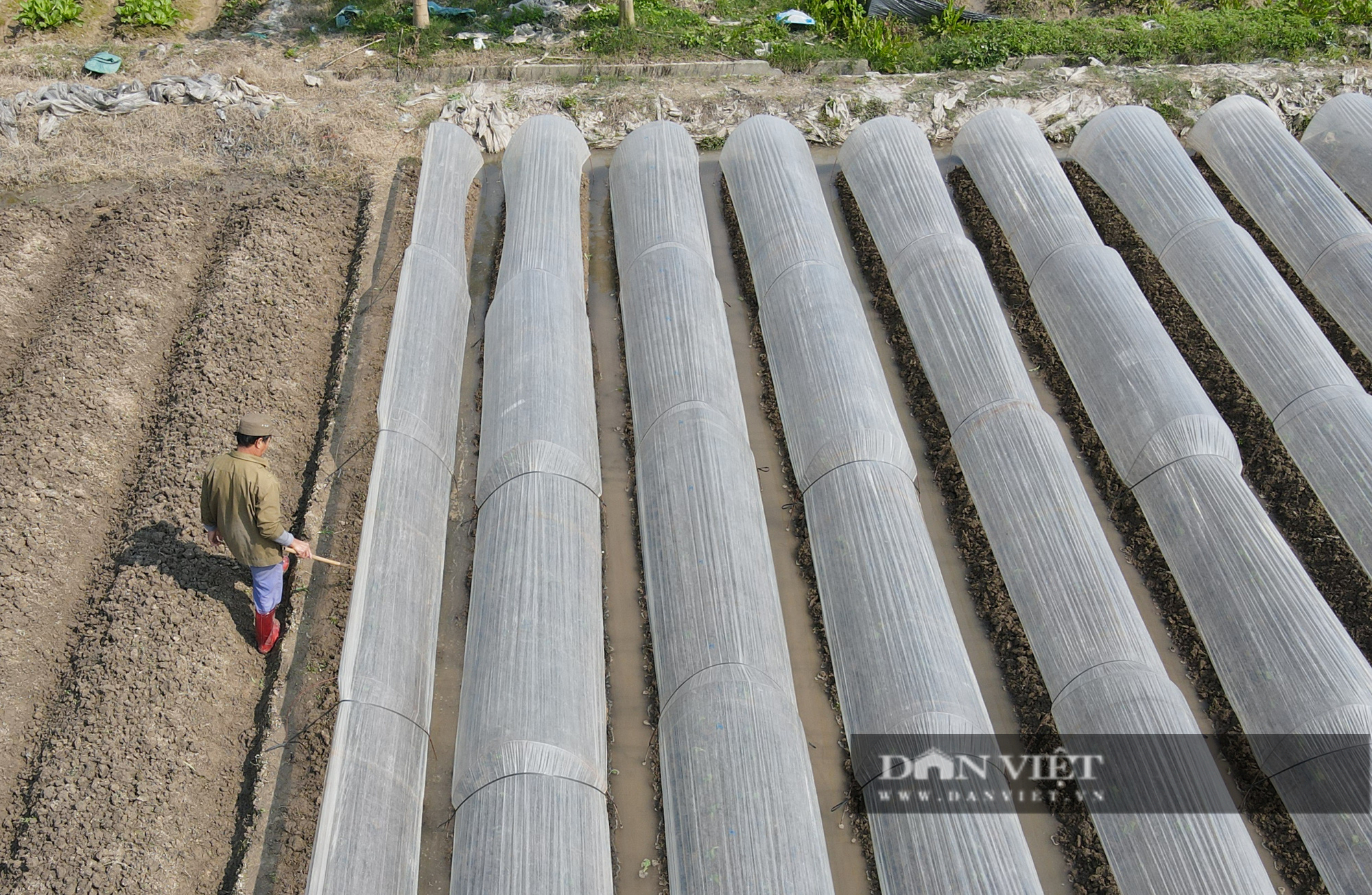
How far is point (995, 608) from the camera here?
21.2 ft

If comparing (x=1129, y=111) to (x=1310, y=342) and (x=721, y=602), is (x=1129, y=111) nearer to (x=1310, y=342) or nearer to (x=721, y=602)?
(x=1310, y=342)

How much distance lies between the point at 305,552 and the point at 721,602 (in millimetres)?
2705

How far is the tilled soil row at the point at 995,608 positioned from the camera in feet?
17.5

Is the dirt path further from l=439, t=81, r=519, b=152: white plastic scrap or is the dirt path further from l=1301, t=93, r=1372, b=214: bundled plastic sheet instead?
l=1301, t=93, r=1372, b=214: bundled plastic sheet

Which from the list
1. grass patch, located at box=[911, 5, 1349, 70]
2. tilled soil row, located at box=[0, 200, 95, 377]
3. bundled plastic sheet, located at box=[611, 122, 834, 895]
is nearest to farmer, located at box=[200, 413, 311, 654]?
bundled plastic sheet, located at box=[611, 122, 834, 895]

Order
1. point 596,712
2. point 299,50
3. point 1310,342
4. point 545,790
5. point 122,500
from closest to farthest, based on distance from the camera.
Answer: point 545,790 < point 596,712 < point 122,500 < point 1310,342 < point 299,50

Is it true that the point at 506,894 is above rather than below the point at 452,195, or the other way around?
below

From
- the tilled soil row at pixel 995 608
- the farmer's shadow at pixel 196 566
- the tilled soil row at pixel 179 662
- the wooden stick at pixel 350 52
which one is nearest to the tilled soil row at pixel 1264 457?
the tilled soil row at pixel 995 608

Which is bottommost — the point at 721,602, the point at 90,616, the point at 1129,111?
the point at 721,602

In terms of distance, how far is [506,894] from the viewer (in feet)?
15.5

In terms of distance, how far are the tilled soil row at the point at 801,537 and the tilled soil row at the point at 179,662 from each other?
378 cm

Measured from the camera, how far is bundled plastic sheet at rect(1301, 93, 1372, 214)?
32.2 ft

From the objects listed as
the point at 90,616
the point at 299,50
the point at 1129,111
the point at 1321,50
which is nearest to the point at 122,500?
the point at 90,616

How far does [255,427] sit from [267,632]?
1577mm
